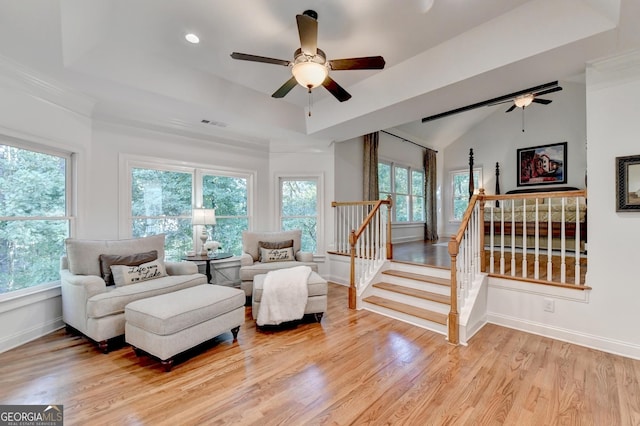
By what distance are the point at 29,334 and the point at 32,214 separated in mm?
1230

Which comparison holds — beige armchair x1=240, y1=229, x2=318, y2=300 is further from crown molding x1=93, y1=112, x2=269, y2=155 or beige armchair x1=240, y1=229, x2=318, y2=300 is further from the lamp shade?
crown molding x1=93, y1=112, x2=269, y2=155

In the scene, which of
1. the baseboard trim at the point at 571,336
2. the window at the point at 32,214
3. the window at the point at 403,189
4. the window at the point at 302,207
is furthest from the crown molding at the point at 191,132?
the baseboard trim at the point at 571,336

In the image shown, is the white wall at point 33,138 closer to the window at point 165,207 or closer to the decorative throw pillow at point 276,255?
the window at point 165,207

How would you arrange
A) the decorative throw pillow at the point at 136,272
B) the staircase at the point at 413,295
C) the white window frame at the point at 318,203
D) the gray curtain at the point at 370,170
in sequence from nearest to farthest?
the decorative throw pillow at the point at 136,272
the staircase at the point at 413,295
the white window frame at the point at 318,203
the gray curtain at the point at 370,170

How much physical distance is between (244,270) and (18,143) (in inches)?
109

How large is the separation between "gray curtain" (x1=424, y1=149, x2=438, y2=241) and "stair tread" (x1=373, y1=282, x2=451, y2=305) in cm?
448

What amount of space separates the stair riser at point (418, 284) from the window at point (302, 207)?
180 cm

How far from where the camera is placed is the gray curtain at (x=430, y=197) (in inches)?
322

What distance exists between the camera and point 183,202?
15.0 feet

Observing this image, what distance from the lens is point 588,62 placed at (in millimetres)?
2646

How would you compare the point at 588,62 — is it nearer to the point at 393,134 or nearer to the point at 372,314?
the point at 372,314

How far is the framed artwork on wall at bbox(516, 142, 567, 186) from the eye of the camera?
682 centimetres

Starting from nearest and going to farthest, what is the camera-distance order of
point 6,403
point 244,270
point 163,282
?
point 6,403 < point 163,282 < point 244,270

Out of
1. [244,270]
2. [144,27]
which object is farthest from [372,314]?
[144,27]
